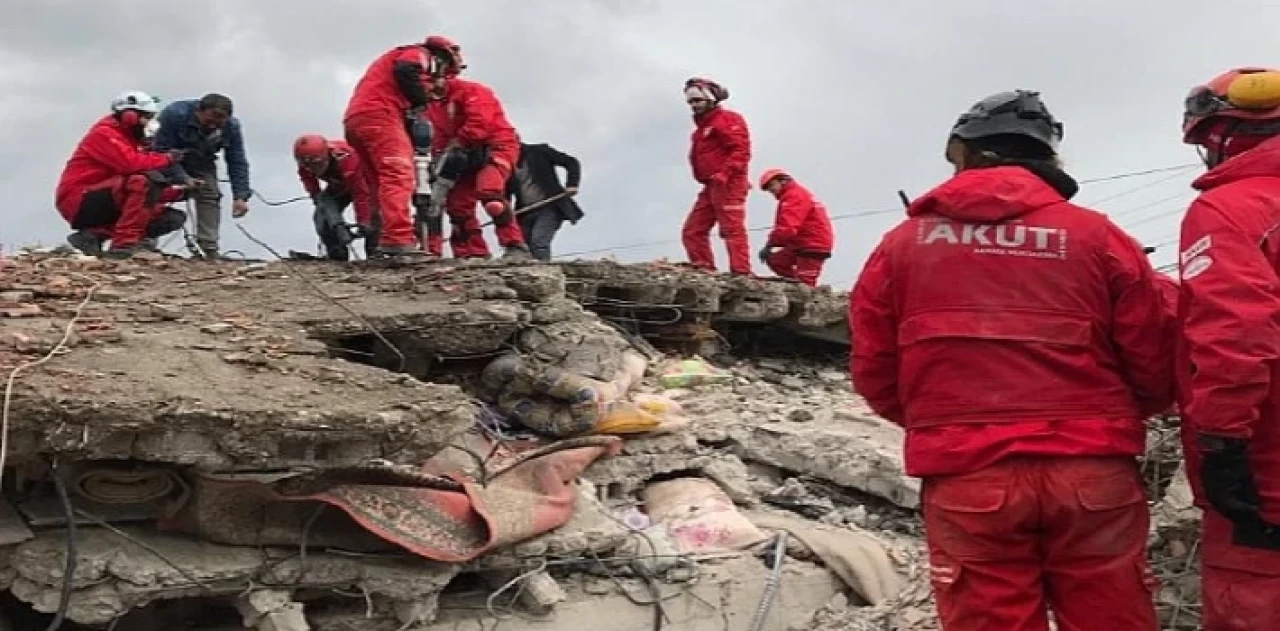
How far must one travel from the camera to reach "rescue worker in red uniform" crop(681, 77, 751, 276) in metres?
11.0

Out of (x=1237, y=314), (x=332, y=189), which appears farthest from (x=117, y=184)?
(x=1237, y=314)

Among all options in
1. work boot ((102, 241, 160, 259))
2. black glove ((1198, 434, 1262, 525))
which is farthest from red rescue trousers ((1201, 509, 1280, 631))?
work boot ((102, 241, 160, 259))

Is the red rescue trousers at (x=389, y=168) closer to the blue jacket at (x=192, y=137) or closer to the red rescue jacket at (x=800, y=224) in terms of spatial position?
the blue jacket at (x=192, y=137)

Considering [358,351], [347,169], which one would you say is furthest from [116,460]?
[347,169]

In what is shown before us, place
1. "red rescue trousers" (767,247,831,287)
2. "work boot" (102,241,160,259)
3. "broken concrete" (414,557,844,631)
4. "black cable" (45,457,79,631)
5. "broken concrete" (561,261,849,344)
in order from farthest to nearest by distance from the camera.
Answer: "red rescue trousers" (767,247,831,287), "work boot" (102,241,160,259), "broken concrete" (561,261,849,344), "broken concrete" (414,557,844,631), "black cable" (45,457,79,631)

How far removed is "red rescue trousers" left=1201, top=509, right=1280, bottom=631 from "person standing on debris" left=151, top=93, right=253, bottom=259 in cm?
764

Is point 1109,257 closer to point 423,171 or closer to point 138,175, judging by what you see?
point 423,171

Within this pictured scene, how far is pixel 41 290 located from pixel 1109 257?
4.78 meters

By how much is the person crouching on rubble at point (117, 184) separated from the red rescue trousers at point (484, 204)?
6.60ft

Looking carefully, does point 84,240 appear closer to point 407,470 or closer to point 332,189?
point 332,189

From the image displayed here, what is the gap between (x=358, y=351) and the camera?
613 centimetres

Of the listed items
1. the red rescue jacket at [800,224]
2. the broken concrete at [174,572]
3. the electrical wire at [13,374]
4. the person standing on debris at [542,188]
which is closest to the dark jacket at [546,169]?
the person standing on debris at [542,188]

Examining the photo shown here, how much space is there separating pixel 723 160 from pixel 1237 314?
8.14 m

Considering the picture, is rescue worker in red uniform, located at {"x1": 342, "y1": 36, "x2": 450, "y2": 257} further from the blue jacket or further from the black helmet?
the black helmet
